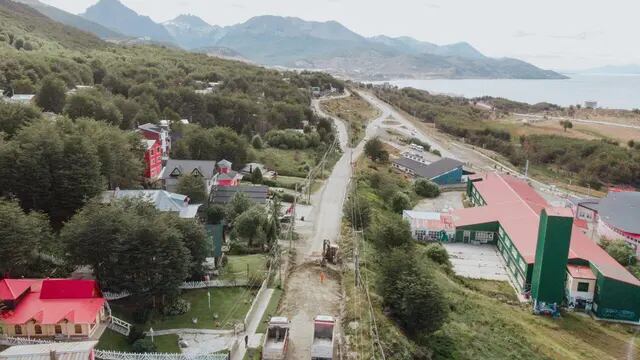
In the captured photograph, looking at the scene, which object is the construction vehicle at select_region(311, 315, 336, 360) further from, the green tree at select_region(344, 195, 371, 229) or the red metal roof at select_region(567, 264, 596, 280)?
the red metal roof at select_region(567, 264, 596, 280)

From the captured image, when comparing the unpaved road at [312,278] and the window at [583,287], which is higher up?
the unpaved road at [312,278]

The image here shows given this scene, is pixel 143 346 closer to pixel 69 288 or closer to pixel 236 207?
pixel 69 288

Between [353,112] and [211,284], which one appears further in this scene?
[353,112]

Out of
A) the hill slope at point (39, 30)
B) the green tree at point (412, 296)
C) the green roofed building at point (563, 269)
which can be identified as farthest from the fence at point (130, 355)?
the hill slope at point (39, 30)

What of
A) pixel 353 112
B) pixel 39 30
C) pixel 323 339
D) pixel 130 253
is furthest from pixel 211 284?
pixel 39 30

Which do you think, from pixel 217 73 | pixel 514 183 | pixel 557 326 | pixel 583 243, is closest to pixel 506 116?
pixel 217 73

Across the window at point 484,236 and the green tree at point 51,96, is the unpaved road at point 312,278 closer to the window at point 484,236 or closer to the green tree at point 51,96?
the window at point 484,236
